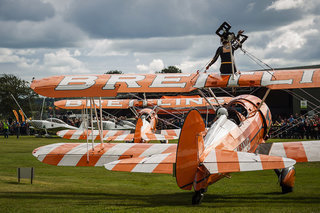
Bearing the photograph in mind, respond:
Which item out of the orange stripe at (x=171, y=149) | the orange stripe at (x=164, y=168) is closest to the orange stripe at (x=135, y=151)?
the orange stripe at (x=171, y=149)

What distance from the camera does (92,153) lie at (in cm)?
728

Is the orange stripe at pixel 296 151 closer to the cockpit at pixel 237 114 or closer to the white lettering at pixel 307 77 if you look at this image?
the cockpit at pixel 237 114

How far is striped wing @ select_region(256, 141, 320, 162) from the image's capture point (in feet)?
22.7

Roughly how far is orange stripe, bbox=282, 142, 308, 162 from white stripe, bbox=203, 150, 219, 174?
2.42 metres

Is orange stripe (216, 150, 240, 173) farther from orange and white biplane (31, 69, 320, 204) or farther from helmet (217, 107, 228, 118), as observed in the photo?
helmet (217, 107, 228, 118)

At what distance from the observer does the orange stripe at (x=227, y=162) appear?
16.5ft

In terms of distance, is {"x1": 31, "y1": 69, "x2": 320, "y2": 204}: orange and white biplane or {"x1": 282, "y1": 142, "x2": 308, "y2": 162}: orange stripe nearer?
{"x1": 31, "y1": 69, "x2": 320, "y2": 204}: orange and white biplane

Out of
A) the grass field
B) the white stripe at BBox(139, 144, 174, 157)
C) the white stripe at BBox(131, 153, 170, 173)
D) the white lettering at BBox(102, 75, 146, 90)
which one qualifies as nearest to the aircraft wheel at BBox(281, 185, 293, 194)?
the grass field

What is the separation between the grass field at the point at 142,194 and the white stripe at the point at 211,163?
0.92 m

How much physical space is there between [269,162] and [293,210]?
150cm

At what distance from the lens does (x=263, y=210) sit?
19.4 ft

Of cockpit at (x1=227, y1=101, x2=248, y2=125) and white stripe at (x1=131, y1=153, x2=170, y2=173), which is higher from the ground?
cockpit at (x1=227, y1=101, x2=248, y2=125)

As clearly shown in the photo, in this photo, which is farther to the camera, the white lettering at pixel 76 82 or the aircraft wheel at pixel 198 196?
the white lettering at pixel 76 82

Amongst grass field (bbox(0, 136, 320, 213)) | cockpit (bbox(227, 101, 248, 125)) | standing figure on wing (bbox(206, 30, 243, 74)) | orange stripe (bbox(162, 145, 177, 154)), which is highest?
standing figure on wing (bbox(206, 30, 243, 74))
